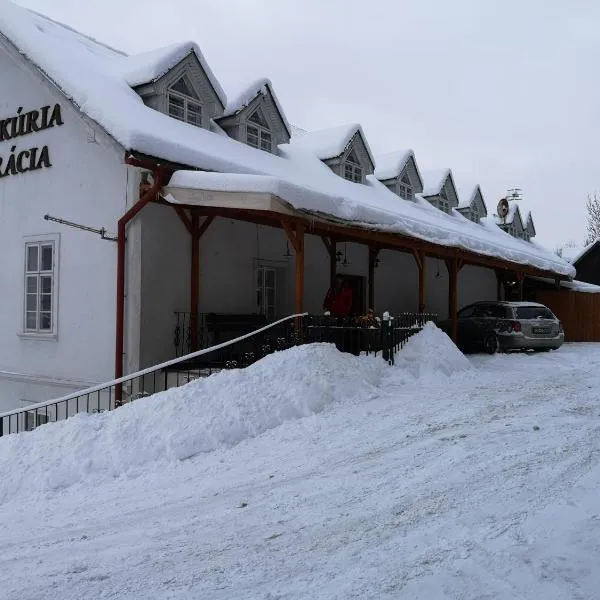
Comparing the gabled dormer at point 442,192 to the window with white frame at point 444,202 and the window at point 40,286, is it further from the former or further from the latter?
the window at point 40,286

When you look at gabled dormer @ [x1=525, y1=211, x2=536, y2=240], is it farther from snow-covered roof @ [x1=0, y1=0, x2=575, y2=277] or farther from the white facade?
the white facade

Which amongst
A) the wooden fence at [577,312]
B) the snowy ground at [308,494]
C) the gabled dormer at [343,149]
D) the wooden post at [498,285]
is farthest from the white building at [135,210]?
the wooden fence at [577,312]

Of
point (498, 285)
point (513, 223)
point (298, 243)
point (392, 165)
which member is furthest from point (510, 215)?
point (298, 243)

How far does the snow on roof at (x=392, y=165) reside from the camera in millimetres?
20219

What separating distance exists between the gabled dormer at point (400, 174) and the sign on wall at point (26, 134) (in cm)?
1151

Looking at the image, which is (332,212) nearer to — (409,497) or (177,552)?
(409,497)

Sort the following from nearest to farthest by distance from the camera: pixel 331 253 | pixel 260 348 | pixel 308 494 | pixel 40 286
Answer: pixel 308 494
pixel 260 348
pixel 40 286
pixel 331 253

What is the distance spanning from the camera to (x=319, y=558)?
389 cm

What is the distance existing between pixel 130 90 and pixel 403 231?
6.28m

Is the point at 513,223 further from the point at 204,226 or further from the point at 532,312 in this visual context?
the point at 204,226

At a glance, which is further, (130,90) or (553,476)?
(130,90)

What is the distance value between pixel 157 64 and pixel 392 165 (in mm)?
10336

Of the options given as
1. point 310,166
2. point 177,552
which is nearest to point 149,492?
point 177,552

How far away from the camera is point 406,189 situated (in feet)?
68.7
